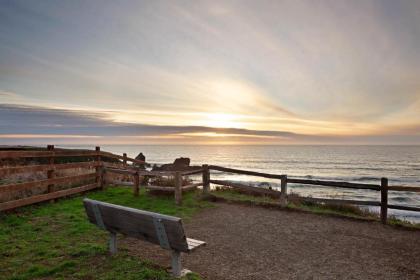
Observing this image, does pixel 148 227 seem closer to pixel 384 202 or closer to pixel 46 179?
pixel 46 179

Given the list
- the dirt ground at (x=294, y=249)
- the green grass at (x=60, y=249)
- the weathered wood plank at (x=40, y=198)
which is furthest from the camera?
the weathered wood plank at (x=40, y=198)

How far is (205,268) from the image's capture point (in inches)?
208

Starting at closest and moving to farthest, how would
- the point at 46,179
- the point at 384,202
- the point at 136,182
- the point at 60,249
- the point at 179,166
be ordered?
the point at 60,249 → the point at 384,202 → the point at 46,179 → the point at 136,182 → the point at 179,166

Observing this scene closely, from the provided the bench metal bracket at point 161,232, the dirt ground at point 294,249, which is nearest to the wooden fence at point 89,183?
the dirt ground at point 294,249

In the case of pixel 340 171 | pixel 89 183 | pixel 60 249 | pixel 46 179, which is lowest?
pixel 340 171

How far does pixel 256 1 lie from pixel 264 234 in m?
9.97

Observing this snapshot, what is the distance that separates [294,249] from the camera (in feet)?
21.1

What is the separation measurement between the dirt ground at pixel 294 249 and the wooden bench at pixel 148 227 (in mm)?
797

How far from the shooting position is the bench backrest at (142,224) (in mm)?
4154

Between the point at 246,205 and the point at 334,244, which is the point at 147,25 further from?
the point at 334,244

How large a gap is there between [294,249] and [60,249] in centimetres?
488

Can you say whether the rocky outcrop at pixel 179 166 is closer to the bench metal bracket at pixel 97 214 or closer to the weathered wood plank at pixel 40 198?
the weathered wood plank at pixel 40 198

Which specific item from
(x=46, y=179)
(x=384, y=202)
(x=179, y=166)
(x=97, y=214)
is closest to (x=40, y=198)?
(x=46, y=179)

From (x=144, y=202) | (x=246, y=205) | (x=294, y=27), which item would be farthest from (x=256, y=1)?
(x=144, y=202)
